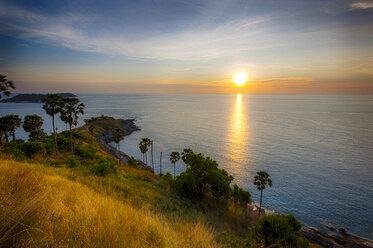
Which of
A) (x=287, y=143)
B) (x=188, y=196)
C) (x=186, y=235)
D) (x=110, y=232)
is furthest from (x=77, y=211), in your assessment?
(x=287, y=143)

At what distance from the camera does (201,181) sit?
76.4 feet

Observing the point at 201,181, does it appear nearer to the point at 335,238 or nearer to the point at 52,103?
the point at 335,238

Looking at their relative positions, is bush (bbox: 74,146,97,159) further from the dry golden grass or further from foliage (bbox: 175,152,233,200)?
the dry golden grass

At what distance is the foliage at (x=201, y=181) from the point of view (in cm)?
2214

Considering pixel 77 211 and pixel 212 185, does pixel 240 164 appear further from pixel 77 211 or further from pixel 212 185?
pixel 77 211

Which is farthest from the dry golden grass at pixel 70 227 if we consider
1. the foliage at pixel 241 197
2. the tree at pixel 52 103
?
the tree at pixel 52 103

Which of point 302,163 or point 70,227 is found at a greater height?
point 70,227

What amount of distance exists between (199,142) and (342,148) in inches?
2195

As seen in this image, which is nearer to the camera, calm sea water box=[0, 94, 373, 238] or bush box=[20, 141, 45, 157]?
bush box=[20, 141, 45, 157]

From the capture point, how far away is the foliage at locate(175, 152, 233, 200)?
2214cm

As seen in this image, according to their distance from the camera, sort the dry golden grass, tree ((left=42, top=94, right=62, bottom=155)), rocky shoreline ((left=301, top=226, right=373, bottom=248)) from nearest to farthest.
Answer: the dry golden grass
rocky shoreline ((left=301, top=226, right=373, bottom=248))
tree ((left=42, top=94, right=62, bottom=155))

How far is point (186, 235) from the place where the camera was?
3904 millimetres

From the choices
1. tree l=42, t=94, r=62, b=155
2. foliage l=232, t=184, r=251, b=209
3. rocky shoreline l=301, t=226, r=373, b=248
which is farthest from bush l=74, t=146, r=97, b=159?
rocky shoreline l=301, t=226, r=373, b=248

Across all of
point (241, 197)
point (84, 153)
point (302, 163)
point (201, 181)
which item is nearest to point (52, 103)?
point (84, 153)
